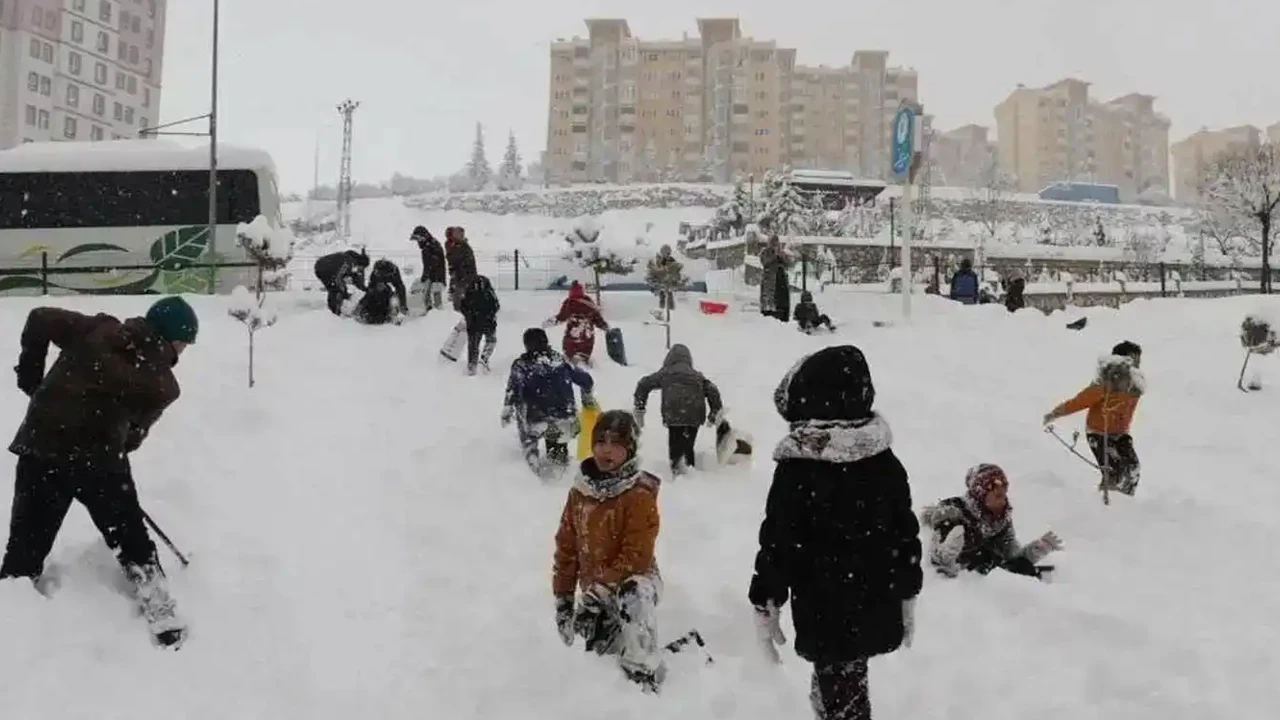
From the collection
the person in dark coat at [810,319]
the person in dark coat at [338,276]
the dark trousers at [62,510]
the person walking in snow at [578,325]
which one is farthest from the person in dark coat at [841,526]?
the person in dark coat at [810,319]

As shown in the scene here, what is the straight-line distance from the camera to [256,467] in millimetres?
7551

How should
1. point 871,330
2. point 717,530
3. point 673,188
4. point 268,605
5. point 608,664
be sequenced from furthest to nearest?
1. point 673,188
2. point 871,330
3. point 717,530
4. point 268,605
5. point 608,664

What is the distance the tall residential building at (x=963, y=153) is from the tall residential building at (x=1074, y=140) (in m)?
2.47

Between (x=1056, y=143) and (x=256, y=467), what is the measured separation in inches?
4881

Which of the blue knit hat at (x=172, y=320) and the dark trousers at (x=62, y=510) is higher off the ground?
the blue knit hat at (x=172, y=320)

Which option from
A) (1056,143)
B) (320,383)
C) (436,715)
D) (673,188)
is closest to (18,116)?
(673,188)

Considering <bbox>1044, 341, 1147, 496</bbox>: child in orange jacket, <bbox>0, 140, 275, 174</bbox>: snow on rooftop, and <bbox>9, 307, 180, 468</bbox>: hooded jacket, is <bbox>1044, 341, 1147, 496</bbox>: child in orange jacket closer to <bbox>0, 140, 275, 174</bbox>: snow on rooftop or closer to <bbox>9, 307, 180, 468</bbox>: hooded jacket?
<bbox>9, 307, 180, 468</bbox>: hooded jacket

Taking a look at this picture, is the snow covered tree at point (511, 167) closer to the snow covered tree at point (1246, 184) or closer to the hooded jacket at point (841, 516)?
the snow covered tree at point (1246, 184)

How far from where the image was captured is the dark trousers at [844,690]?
11.0ft

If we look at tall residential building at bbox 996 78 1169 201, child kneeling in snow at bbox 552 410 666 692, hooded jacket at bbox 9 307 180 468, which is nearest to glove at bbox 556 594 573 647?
child kneeling in snow at bbox 552 410 666 692

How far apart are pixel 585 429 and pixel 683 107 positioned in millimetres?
90761

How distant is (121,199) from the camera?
20.5 metres

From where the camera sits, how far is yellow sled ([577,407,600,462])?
27.3 ft

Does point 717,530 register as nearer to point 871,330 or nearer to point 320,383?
point 320,383
